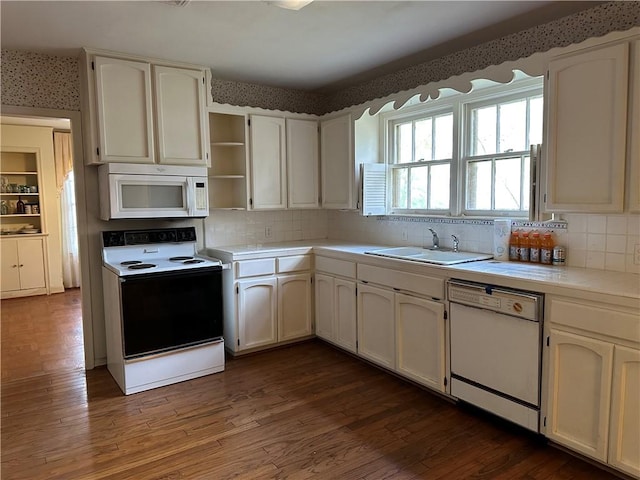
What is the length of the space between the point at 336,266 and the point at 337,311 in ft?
1.25

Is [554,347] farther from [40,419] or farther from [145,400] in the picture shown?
[40,419]

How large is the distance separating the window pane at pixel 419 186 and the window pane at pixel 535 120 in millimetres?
913

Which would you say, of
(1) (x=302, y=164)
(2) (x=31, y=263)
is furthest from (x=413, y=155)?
(2) (x=31, y=263)

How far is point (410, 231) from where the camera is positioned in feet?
12.2

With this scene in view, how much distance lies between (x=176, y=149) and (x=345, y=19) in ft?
5.30

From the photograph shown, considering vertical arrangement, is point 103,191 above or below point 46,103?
below

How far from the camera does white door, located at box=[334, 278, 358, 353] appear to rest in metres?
3.46

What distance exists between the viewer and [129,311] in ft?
9.76

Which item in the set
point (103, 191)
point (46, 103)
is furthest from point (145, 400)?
point (46, 103)

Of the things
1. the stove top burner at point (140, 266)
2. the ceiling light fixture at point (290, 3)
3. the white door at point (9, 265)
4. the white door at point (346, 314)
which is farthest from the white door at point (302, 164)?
the white door at point (9, 265)

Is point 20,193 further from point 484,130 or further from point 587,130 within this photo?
point 587,130

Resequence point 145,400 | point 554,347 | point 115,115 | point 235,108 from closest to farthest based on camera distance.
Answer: point 554,347
point 145,400
point 115,115
point 235,108

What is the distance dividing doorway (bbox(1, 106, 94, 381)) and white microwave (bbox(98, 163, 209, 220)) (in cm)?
36

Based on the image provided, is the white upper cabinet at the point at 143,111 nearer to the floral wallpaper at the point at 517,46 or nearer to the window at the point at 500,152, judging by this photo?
the floral wallpaper at the point at 517,46
